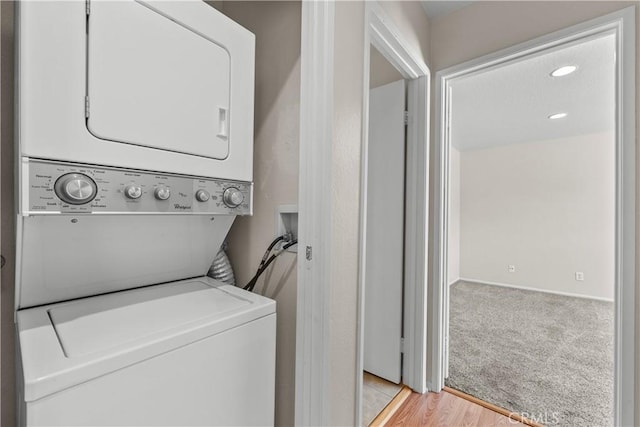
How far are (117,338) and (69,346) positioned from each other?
9cm

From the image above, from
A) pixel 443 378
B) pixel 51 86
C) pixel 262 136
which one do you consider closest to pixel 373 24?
pixel 262 136

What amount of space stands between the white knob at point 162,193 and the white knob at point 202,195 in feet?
0.32

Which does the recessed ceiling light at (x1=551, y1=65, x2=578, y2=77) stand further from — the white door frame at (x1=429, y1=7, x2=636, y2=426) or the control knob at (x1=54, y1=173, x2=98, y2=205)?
the control knob at (x1=54, y1=173, x2=98, y2=205)

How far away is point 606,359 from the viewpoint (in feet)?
8.48

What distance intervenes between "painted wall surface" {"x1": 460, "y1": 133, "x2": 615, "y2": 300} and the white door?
4.36 meters

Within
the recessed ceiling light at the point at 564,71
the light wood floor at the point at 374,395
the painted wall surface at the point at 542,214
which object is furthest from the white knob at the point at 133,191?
the painted wall surface at the point at 542,214

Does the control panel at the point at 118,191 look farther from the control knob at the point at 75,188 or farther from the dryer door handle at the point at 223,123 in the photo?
the dryer door handle at the point at 223,123

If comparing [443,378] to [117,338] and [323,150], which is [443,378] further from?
[117,338]

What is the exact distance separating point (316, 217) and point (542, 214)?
596 cm

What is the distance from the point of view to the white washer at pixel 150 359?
56 centimetres

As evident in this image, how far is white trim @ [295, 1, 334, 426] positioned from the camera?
3.51 ft

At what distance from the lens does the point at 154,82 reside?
797 mm

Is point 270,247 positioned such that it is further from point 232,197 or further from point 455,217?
point 455,217

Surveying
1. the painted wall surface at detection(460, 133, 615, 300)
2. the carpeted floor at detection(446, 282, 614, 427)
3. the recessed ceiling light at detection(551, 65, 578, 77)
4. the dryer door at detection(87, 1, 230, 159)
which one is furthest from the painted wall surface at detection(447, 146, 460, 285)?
the dryer door at detection(87, 1, 230, 159)
